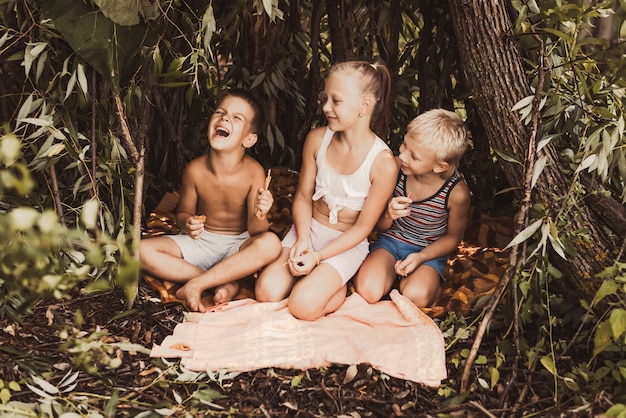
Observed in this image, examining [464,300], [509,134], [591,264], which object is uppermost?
[509,134]

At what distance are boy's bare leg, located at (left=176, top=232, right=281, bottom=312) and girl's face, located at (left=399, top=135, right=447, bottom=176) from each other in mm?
532

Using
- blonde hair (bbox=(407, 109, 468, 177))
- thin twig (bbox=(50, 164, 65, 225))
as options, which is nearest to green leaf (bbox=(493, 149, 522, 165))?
blonde hair (bbox=(407, 109, 468, 177))

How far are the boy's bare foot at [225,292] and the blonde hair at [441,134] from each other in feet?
2.68

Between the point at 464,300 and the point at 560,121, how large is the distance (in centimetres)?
68

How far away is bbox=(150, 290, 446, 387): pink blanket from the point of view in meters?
2.13

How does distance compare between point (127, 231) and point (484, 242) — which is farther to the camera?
point (484, 242)

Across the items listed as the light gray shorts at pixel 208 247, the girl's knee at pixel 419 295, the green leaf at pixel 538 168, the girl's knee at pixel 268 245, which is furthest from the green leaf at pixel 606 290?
the light gray shorts at pixel 208 247

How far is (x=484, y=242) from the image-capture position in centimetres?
296

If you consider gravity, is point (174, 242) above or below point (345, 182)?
below

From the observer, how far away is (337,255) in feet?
8.43

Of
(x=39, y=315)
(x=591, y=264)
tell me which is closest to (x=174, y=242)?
(x=39, y=315)

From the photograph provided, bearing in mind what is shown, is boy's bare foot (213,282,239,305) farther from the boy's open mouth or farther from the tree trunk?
the tree trunk

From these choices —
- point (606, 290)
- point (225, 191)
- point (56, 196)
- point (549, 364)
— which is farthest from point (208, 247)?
point (606, 290)

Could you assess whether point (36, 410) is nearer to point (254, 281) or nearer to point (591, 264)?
point (254, 281)
